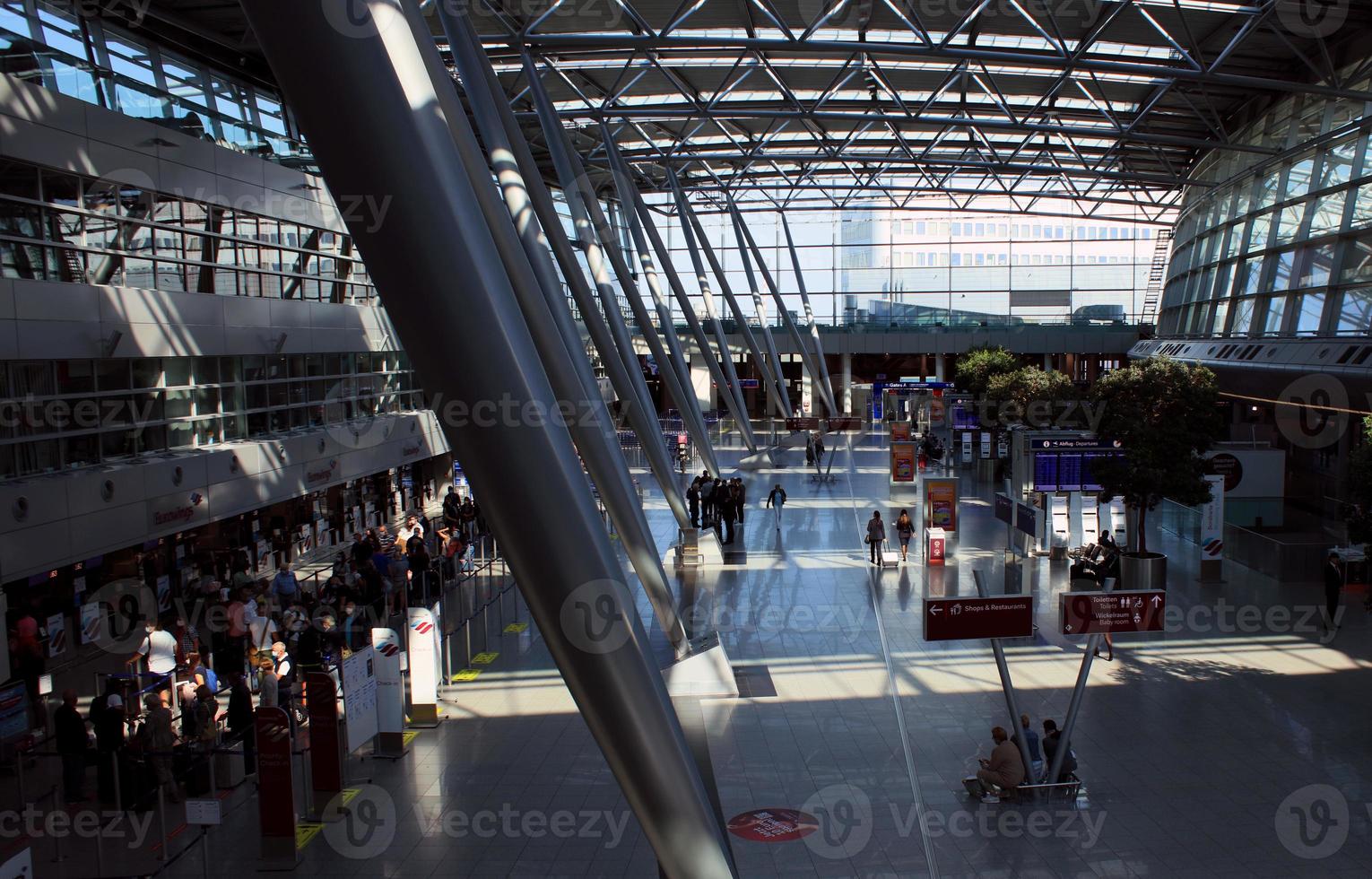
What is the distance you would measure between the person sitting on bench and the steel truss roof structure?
17389 mm

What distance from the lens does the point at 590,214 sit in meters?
27.5

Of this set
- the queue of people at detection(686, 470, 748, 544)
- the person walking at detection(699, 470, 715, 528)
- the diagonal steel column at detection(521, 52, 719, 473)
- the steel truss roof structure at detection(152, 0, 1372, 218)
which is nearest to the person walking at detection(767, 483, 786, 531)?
the queue of people at detection(686, 470, 748, 544)

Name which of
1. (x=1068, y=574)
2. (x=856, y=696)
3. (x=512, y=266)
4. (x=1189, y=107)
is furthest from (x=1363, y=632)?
(x=1189, y=107)

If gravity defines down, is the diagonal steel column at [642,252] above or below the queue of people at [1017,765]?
above

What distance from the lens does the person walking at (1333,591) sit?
52.7 feet

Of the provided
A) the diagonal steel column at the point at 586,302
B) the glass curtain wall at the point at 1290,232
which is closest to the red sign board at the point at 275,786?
the diagonal steel column at the point at 586,302

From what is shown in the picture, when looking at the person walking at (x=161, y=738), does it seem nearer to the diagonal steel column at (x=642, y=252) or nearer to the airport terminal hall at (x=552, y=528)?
the airport terminal hall at (x=552, y=528)

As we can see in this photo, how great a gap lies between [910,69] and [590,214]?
1367 centimetres

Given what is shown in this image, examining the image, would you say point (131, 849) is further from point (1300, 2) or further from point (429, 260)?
point (1300, 2)

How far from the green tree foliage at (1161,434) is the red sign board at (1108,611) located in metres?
9.30

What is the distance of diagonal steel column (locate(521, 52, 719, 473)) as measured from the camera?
23.7m

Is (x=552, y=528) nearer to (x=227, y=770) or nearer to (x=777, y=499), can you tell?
(x=227, y=770)

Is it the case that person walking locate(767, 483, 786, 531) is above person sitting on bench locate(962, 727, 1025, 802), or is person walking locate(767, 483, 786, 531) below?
above

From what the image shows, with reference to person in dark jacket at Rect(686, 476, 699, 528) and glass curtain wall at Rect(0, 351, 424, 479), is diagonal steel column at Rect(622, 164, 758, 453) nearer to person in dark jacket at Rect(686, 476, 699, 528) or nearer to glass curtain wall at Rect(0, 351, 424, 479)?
person in dark jacket at Rect(686, 476, 699, 528)
